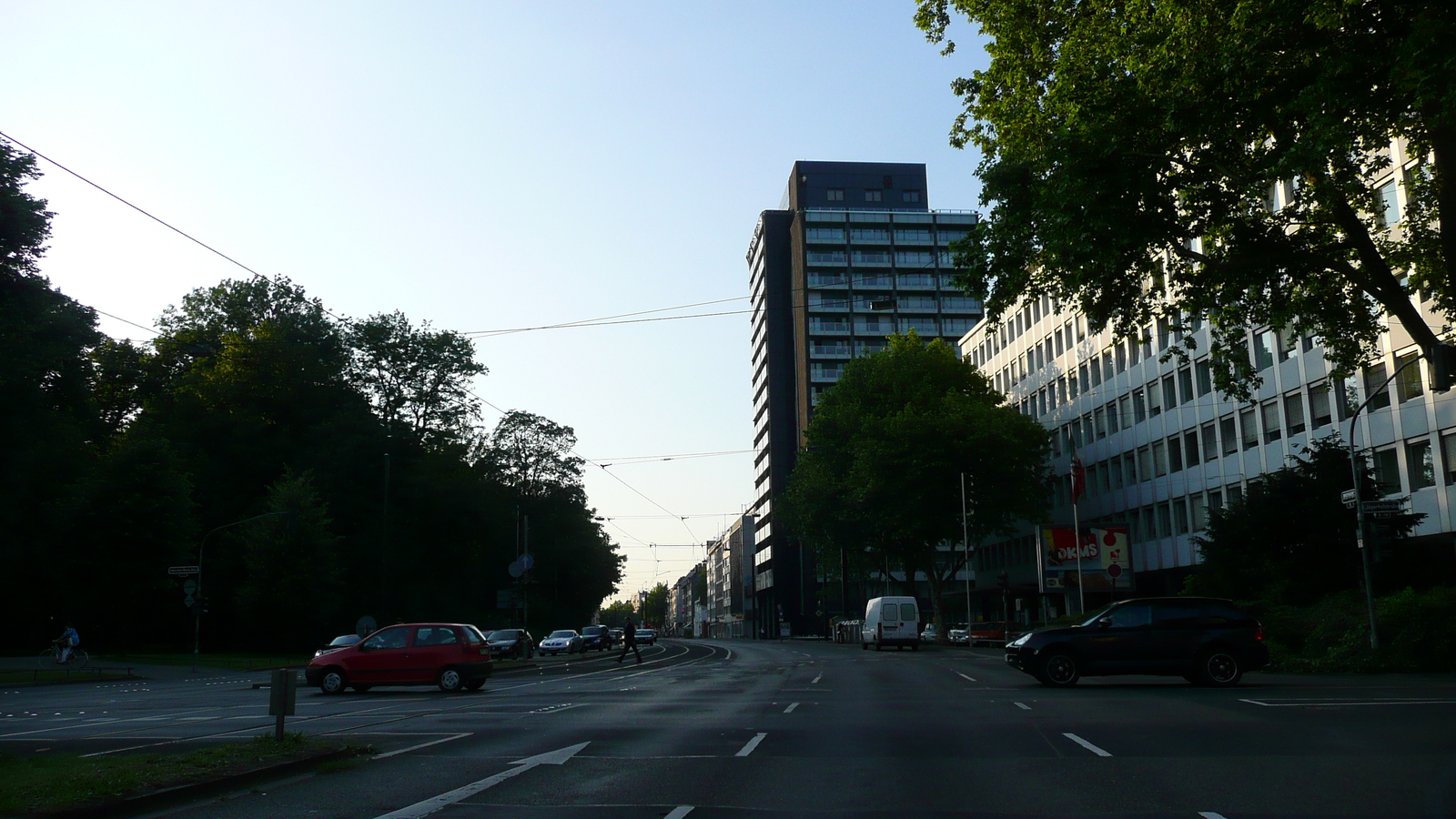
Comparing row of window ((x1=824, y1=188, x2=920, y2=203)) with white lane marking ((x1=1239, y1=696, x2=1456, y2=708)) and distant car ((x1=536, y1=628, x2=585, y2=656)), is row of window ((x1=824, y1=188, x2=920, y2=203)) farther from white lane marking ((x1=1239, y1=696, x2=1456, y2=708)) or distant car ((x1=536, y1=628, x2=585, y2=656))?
white lane marking ((x1=1239, y1=696, x2=1456, y2=708))

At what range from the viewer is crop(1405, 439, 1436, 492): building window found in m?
38.4

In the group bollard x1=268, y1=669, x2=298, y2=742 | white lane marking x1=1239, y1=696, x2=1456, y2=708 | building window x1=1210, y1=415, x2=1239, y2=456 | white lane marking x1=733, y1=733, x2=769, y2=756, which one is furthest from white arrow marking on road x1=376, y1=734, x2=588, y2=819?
building window x1=1210, y1=415, x2=1239, y2=456

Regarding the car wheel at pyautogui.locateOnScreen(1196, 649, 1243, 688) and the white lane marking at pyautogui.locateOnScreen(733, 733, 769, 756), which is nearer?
the white lane marking at pyautogui.locateOnScreen(733, 733, 769, 756)

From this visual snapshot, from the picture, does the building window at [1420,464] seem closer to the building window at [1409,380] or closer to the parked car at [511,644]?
the building window at [1409,380]

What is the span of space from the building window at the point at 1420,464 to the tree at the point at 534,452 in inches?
2128

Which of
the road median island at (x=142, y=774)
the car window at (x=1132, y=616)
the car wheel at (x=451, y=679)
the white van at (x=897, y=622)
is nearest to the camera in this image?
the road median island at (x=142, y=774)

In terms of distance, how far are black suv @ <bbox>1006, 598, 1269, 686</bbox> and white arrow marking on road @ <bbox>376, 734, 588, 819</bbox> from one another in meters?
12.2

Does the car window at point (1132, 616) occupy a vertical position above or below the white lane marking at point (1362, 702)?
above

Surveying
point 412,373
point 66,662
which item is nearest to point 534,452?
point 412,373

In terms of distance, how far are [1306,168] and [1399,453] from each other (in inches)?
1104

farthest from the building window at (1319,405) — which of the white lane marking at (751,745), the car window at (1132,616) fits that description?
the white lane marking at (751,745)

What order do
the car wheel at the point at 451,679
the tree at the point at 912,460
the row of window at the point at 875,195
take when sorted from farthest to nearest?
the row of window at the point at 875,195 < the tree at the point at 912,460 < the car wheel at the point at 451,679

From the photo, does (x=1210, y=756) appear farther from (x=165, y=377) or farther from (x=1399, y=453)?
(x=165, y=377)

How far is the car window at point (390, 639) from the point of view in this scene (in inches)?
1016
